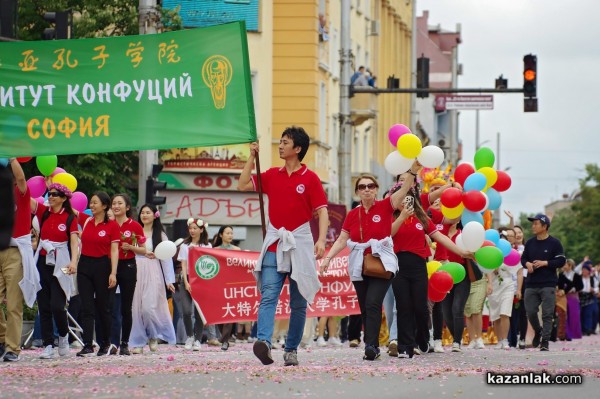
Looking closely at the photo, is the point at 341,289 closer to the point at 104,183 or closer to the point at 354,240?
the point at 354,240

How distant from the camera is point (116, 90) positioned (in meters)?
17.0

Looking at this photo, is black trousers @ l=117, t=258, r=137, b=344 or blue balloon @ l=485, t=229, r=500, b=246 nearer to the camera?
black trousers @ l=117, t=258, r=137, b=344

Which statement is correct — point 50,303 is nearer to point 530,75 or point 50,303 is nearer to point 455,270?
point 455,270

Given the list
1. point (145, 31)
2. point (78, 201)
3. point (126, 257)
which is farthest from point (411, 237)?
point (145, 31)

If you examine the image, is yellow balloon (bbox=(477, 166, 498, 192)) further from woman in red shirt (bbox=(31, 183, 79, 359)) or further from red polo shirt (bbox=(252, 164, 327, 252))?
red polo shirt (bbox=(252, 164, 327, 252))

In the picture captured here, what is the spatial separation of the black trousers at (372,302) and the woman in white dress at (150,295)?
3.72 metres

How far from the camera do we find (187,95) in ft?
55.3

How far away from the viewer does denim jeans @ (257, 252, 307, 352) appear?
47.5 ft

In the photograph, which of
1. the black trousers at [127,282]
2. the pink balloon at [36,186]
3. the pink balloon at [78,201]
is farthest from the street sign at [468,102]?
the black trousers at [127,282]

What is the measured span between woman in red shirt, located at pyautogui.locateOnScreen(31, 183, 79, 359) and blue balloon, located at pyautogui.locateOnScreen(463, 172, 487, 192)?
5.27 metres

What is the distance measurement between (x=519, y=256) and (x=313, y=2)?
23.7 meters

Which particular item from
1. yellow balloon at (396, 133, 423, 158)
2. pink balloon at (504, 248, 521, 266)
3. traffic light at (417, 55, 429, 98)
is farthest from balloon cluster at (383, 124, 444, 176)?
traffic light at (417, 55, 429, 98)

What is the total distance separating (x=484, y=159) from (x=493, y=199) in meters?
0.58

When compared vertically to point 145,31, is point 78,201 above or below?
below
